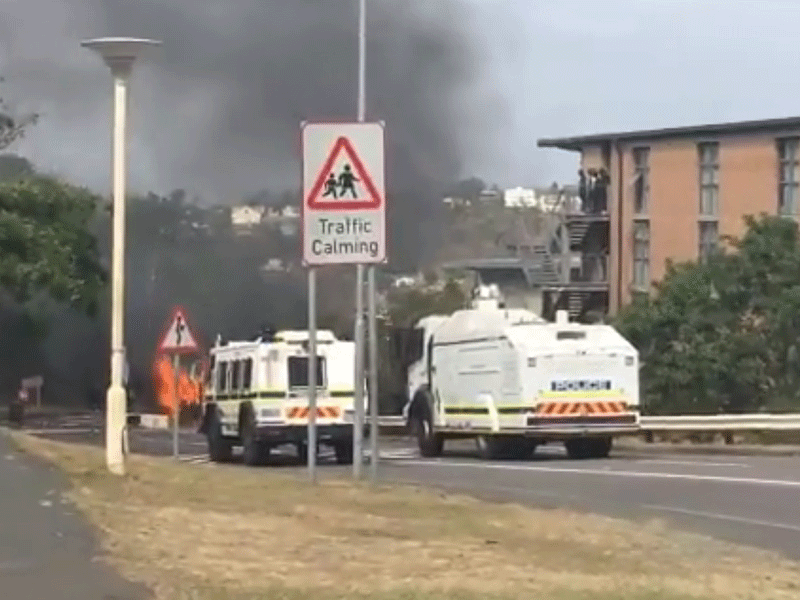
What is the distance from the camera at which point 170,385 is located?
43.0 metres

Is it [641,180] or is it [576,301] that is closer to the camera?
[641,180]

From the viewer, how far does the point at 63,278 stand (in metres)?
52.9

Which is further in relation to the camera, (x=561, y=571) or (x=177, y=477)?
(x=177, y=477)

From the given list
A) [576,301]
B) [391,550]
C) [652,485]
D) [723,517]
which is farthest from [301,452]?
[576,301]

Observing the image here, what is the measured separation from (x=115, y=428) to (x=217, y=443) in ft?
55.7

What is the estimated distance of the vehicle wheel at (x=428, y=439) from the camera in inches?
1503

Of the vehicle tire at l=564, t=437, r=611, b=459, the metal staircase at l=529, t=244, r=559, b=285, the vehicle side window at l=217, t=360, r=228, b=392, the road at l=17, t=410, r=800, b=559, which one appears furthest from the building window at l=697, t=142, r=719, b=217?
the vehicle tire at l=564, t=437, r=611, b=459

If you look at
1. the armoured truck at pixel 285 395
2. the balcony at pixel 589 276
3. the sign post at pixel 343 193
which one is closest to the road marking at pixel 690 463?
the armoured truck at pixel 285 395

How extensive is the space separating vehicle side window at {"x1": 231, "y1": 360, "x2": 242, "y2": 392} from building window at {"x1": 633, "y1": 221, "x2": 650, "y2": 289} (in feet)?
109

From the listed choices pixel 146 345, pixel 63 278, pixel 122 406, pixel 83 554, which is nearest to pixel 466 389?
pixel 146 345

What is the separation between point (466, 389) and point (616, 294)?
34564 mm

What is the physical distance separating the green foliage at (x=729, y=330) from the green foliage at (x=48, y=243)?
47.9 feet

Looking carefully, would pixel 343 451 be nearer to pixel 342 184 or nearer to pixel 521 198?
pixel 342 184

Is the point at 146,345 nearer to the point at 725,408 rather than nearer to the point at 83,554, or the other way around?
the point at 725,408
